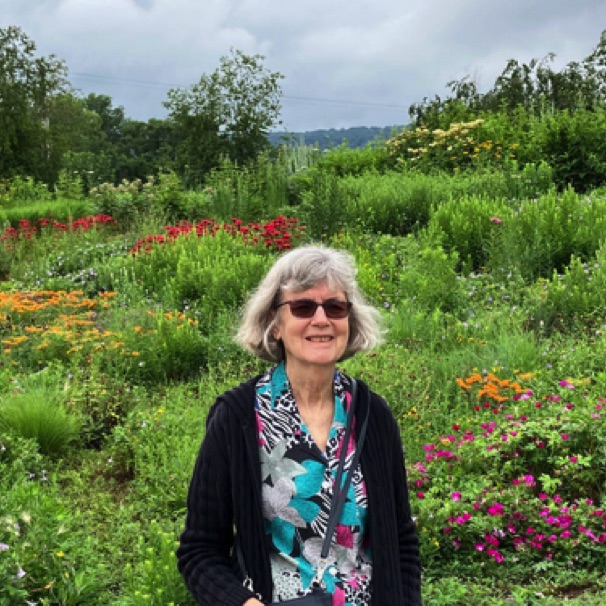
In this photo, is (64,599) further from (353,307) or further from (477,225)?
(477,225)

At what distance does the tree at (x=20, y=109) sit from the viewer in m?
27.7

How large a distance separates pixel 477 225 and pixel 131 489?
5378 mm

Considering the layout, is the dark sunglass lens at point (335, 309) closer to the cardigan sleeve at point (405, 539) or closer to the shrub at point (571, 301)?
the cardigan sleeve at point (405, 539)

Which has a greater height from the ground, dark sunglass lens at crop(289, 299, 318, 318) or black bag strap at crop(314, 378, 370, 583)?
dark sunglass lens at crop(289, 299, 318, 318)

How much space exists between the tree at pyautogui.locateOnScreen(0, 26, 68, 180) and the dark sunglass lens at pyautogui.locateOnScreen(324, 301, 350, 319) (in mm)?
27244

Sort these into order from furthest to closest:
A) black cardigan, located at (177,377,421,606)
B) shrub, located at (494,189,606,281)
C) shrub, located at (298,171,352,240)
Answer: shrub, located at (298,171,352,240), shrub, located at (494,189,606,281), black cardigan, located at (177,377,421,606)

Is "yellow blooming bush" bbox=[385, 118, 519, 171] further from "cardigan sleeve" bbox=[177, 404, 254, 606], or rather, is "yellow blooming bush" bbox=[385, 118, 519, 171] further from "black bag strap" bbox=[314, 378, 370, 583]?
"cardigan sleeve" bbox=[177, 404, 254, 606]

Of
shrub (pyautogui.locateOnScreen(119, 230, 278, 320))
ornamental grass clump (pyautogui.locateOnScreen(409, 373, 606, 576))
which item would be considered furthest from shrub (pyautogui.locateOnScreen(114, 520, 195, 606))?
shrub (pyautogui.locateOnScreen(119, 230, 278, 320))

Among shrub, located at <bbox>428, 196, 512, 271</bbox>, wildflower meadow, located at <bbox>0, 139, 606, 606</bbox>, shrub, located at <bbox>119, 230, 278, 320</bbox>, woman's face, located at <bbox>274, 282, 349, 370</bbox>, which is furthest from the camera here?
shrub, located at <bbox>428, 196, 512, 271</bbox>

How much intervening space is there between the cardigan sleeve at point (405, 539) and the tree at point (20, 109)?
89.8ft

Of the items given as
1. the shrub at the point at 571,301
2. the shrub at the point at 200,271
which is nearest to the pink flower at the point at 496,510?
the shrub at the point at 571,301

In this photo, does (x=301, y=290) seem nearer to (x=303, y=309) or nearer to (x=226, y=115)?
(x=303, y=309)

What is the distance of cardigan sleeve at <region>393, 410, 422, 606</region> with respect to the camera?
212 cm

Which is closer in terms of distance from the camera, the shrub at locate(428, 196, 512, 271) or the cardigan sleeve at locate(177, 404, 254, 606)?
the cardigan sleeve at locate(177, 404, 254, 606)
